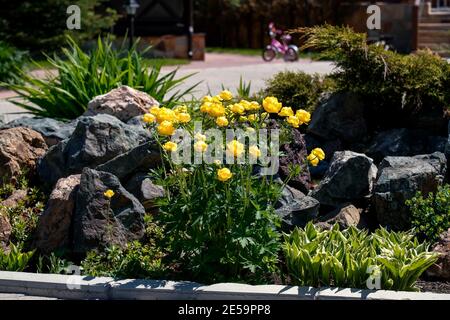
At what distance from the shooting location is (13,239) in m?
5.85

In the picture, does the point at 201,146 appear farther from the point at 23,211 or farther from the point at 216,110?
the point at 23,211

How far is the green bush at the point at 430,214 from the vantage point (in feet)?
18.4

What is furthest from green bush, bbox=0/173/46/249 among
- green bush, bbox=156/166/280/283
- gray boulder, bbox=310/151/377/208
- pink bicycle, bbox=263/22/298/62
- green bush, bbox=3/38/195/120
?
pink bicycle, bbox=263/22/298/62

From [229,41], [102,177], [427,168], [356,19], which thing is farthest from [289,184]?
[229,41]

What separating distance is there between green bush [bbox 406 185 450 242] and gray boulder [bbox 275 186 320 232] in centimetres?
60

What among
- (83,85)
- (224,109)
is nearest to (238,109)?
(224,109)

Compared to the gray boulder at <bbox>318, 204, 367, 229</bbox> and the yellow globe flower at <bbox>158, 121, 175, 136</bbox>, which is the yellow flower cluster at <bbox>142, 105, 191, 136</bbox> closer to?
the yellow globe flower at <bbox>158, 121, 175, 136</bbox>

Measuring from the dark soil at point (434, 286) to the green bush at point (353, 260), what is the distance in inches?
8.8

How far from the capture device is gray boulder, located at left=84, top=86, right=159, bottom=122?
741 centimetres

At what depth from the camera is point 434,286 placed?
521 centimetres

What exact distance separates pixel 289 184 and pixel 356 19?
59.5 ft

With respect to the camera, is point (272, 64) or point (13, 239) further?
point (272, 64)

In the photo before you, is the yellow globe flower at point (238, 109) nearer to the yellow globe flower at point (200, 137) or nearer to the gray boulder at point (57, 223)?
the yellow globe flower at point (200, 137)
